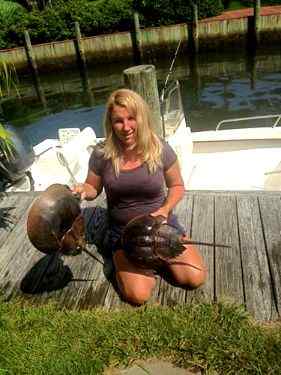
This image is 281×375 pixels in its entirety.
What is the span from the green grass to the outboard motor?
2813 mm

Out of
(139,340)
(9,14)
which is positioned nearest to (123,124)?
(139,340)

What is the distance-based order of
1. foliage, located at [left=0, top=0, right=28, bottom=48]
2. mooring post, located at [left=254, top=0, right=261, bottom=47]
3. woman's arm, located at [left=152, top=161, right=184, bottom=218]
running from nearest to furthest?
woman's arm, located at [left=152, top=161, right=184, bottom=218], mooring post, located at [left=254, top=0, right=261, bottom=47], foliage, located at [left=0, top=0, right=28, bottom=48]

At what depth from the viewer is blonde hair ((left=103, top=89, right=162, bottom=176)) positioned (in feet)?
11.6

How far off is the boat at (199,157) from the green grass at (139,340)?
121 inches

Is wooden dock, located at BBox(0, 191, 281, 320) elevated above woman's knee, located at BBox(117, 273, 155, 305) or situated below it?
below

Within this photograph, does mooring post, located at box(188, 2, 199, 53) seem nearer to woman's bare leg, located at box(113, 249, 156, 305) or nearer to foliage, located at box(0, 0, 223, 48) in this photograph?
foliage, located at box(0, 0, 223, 48)

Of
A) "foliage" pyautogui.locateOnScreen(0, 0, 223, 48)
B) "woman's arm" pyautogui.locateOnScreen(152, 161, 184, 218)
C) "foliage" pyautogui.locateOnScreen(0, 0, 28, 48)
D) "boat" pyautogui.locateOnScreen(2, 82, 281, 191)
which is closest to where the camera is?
"woman's arm" pyautogui.locateOnScreen(152, 161, 184, 218)

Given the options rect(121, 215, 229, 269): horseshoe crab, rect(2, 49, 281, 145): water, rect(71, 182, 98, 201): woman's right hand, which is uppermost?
rect(71, 182, 98, 201): woman's right hand

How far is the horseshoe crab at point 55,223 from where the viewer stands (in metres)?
3.29

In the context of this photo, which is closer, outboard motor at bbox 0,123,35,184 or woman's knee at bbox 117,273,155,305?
woman's knee at bbox 117,273,155,305

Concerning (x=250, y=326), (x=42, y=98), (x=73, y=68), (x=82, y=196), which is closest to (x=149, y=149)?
(x=82, y=196)

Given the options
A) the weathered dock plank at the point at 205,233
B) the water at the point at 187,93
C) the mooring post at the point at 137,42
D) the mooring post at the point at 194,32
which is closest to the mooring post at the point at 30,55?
the water at the point at 187,93

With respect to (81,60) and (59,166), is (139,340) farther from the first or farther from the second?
(81,60)

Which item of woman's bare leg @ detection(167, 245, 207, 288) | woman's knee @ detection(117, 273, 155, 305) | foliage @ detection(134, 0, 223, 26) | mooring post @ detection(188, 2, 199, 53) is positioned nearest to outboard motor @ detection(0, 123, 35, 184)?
woman's knee @ detection(117, 273, 155, 305)
